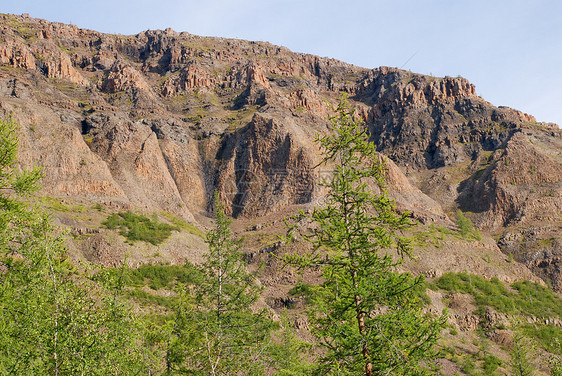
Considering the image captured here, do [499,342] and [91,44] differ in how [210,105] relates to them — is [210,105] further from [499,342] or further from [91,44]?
[499,342]

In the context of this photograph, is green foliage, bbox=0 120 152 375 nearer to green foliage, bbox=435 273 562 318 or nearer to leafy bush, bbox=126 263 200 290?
leafy bush, bbox=126 263 200 290

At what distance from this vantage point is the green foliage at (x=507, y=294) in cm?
6669

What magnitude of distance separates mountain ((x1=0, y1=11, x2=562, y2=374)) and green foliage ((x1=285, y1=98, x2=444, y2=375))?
63.2ft

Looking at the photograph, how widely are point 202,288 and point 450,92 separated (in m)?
189

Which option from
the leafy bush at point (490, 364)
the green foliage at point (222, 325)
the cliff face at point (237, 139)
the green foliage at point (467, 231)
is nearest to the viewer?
the green foliage at point (222, 325)

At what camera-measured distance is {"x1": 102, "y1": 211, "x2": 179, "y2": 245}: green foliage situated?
61.4 metres

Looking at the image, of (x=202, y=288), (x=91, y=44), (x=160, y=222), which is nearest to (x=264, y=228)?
(x=160, y=222)

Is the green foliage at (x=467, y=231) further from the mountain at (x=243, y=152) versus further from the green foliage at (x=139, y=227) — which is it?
the green foliage at (x=139, y=227)

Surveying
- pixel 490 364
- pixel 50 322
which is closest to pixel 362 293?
pixel 50 322

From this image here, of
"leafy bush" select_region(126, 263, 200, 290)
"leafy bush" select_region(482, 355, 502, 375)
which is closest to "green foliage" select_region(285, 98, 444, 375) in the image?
"leafy bush" select_region(126, 263, 200, 290)

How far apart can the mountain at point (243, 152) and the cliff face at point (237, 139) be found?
19.9 inches

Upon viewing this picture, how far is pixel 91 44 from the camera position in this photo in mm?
194750

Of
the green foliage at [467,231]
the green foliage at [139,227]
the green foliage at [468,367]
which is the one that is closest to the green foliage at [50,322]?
the green foliage at [468,367]

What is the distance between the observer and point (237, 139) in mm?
123875
